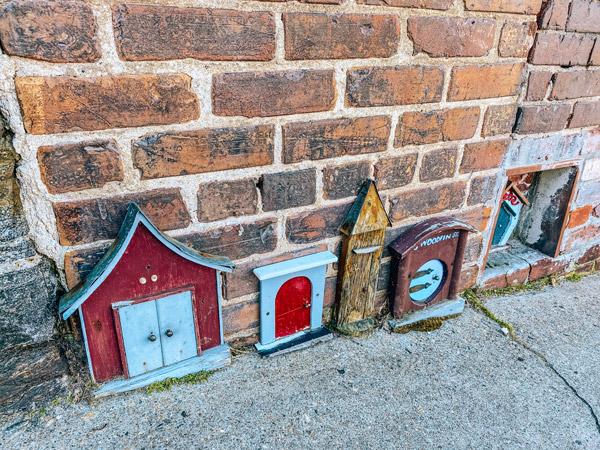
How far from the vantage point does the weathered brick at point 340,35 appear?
1005 mm

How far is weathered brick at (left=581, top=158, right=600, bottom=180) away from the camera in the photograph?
1738mm

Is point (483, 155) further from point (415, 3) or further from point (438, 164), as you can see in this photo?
point (415, 3)

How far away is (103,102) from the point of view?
0.87 m

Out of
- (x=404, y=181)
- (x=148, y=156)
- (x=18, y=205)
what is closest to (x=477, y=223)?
(x=404, y=181)

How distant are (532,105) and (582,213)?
67cm

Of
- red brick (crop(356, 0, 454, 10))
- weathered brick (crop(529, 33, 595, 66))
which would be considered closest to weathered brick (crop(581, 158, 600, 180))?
weathered brick (crop(529, 33, 595, 66))

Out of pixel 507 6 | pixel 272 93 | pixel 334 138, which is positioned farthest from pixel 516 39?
pixel 272 93

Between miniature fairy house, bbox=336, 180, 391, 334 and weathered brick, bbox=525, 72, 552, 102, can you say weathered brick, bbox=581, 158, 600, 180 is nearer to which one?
weathered brick, bbox=525, 72, 552, 102

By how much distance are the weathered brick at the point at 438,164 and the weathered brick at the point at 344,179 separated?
0.22 m

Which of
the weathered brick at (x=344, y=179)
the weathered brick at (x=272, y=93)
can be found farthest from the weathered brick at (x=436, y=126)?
the weathered brick at (x=272, y=93)

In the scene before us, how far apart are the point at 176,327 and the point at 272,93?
2.13ft

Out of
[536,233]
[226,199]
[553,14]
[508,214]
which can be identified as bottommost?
[536,233]

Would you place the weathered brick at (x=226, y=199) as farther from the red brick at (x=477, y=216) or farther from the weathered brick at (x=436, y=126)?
the red brick at (x=477, y=216)

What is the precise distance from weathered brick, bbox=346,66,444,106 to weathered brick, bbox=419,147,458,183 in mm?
171
